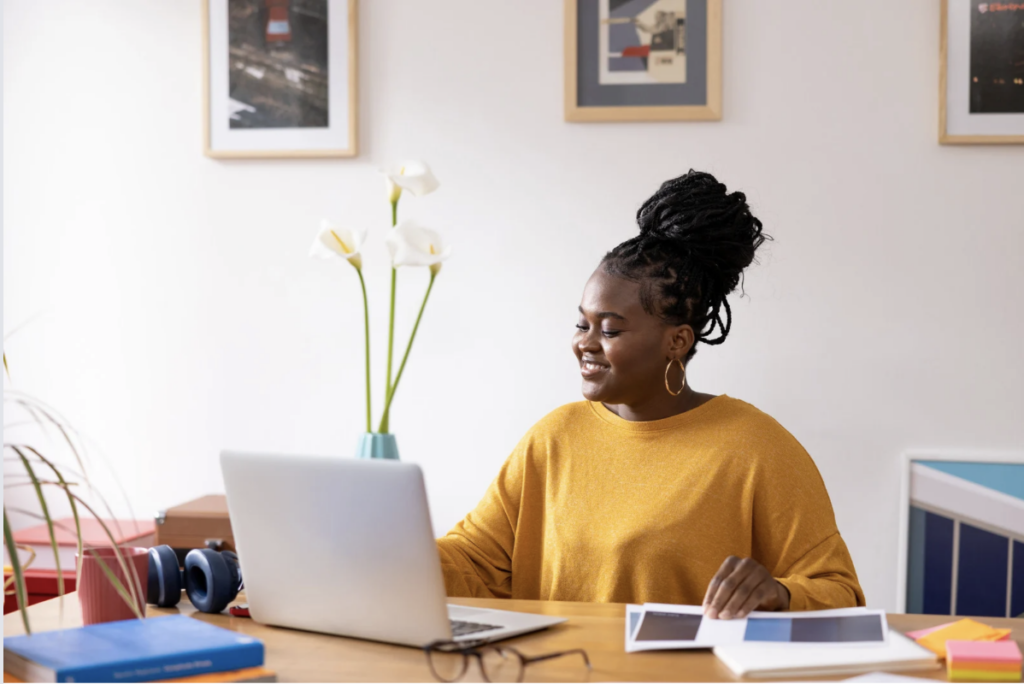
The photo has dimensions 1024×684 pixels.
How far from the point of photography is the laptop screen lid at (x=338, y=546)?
1.06 m

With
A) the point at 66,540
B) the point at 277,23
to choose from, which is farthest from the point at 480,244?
the point at 66,540

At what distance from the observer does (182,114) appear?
2629 mm

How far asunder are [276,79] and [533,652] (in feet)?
6.28

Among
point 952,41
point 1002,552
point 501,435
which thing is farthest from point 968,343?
point 501,435

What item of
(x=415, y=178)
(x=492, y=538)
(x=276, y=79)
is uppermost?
(x=276, y=79)

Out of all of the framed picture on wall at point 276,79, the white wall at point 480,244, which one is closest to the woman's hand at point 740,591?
the white wall at point 480,244

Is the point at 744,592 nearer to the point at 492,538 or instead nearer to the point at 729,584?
the point at 729,584

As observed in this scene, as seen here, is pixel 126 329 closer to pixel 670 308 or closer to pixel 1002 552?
pixel 670 308

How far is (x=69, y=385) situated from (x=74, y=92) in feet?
2.60

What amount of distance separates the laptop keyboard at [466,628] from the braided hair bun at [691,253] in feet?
2.26

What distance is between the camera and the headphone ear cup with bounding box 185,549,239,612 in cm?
127

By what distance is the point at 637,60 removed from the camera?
8.04 ft

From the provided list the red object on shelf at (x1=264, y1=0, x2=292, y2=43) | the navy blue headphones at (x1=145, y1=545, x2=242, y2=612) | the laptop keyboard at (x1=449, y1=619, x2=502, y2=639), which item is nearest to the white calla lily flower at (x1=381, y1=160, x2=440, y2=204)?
the red object on shelf at (x1=264, y1=0, x2=292, y2=43)

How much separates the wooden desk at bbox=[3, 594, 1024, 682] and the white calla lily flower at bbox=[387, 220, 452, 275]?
91 centimetres
